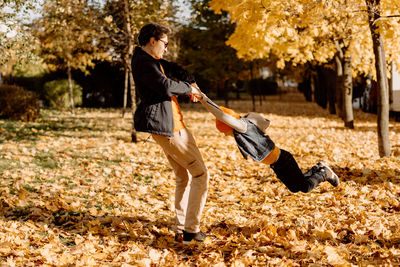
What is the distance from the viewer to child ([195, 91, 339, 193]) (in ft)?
10.7

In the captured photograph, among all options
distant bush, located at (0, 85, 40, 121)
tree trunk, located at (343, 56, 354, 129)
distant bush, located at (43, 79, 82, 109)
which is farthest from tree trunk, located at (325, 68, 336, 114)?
distant bush, located at (43, 79, 82, 109)

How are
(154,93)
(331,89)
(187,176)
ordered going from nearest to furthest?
(154,93), (187,176), (331,89)

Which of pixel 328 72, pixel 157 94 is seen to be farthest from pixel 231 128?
pixel 328 72

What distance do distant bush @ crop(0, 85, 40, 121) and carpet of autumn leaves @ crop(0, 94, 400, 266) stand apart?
5535 millimetres

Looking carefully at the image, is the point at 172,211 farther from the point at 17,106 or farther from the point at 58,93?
the point at 58,93

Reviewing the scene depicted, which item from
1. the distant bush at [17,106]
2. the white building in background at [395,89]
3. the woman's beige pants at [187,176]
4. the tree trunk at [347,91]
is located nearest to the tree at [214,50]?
the white building in background at [395,89]

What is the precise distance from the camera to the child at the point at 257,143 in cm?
326

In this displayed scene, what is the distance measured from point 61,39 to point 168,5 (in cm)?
671

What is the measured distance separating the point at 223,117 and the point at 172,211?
197 centimetres

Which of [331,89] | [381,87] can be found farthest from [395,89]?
[381,87]

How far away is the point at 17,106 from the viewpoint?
13.6m

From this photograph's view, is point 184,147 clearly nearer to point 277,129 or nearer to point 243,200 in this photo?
point 243,200

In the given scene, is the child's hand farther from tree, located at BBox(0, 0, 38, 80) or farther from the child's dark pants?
tree, located at BBox(0, 0, 38, 80)

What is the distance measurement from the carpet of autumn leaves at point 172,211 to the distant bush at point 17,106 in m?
5.54
